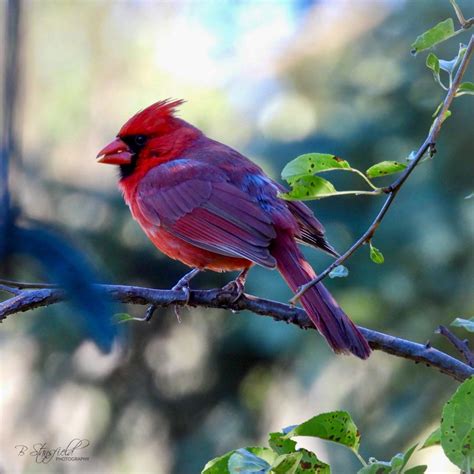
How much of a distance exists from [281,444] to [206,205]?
198 cm

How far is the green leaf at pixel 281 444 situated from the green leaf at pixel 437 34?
714 mm

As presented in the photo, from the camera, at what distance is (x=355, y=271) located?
3957 mm

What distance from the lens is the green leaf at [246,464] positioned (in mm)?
1012

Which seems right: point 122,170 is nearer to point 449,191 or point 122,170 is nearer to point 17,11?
point 449,191

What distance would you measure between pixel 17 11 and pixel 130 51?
5938 millimetres

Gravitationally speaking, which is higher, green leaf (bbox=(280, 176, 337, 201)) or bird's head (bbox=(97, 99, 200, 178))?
green leaf (bbox=(280, 176, 337, 201))

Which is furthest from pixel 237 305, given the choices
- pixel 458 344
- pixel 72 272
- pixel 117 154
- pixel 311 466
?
pixel 72 272

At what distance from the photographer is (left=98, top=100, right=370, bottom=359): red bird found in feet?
9.00

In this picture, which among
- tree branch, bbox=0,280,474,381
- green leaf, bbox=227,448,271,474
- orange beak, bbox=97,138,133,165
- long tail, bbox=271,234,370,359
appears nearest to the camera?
green leaf, bbox=227,448,271,474

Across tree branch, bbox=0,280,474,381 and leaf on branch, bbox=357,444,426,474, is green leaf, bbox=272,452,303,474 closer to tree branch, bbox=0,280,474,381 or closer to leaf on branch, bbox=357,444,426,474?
leaf on branch, bbox=357,444,426,474

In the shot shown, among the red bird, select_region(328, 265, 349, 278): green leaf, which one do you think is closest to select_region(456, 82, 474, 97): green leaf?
select_region(328, 265, 349, 278): green leaf

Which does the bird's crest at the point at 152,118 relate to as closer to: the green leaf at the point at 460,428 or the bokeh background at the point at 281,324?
the bokeh background at the point at 281,324
